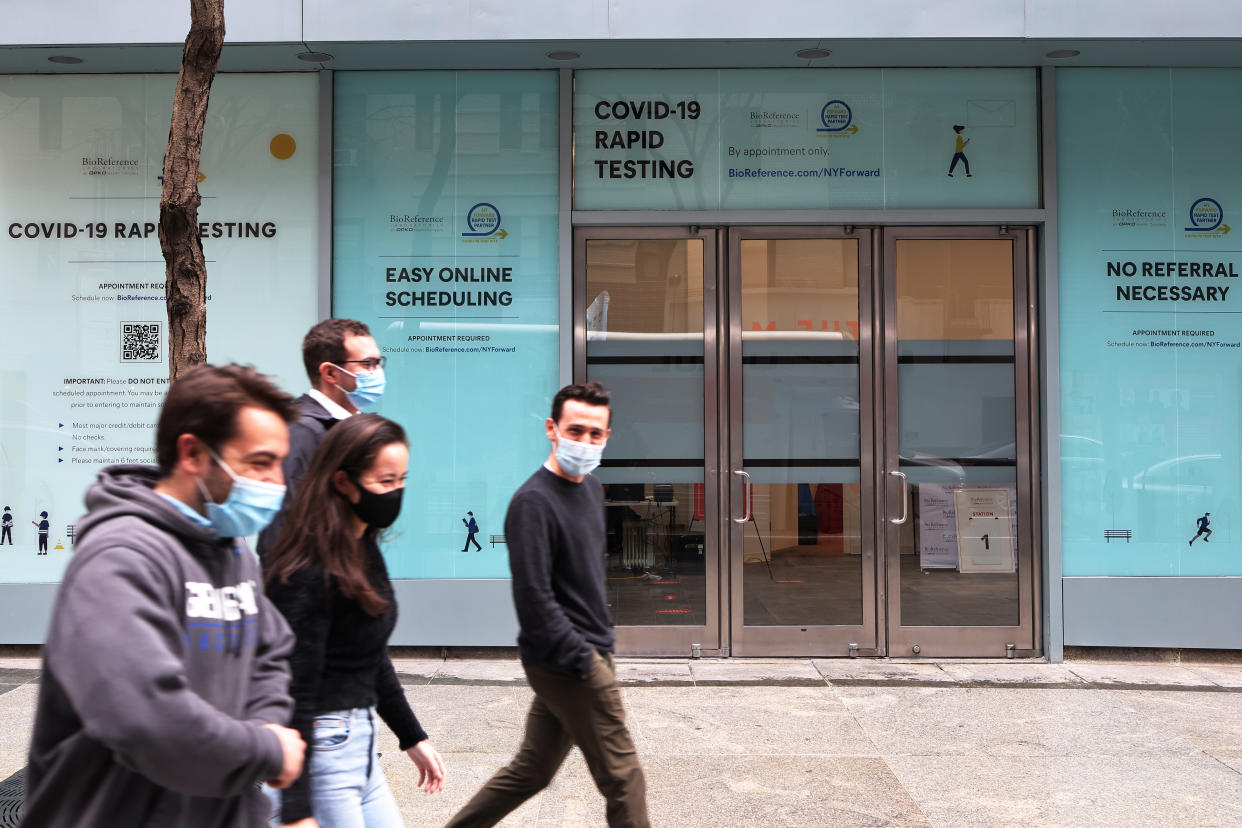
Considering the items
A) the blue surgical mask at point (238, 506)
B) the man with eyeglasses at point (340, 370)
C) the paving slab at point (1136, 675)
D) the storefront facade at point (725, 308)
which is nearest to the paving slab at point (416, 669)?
the storefront facade at point (725, 308)

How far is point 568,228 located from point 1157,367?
A: 171 inches

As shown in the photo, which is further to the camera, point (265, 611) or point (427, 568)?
point (427, 568)

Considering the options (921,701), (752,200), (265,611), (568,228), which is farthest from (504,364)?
(265,611)

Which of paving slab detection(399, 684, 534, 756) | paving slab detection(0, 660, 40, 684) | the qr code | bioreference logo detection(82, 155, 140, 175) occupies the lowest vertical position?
paving slab detection(399, 684, 534, 756)

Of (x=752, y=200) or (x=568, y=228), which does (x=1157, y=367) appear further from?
(x=568, y=228)

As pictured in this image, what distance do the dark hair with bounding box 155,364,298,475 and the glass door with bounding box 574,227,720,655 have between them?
6.06m

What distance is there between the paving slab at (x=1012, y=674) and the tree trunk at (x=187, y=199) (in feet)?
17.4

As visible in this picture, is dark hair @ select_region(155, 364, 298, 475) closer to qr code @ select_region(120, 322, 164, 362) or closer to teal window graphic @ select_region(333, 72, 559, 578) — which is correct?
teal window graphic @ select_region(333, 72, 559, 578)

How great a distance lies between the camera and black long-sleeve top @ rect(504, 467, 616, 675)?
11.5ft

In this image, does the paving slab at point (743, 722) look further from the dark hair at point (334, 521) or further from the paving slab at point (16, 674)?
the paving slab at point (16, 674)

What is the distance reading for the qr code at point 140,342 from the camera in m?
8.02

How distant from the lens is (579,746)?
3.63 metres

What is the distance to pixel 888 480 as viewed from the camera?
26.4 ft

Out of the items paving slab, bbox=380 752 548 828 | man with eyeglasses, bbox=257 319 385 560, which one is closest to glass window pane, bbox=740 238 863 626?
paving slab, bbox=380 752 548 828
